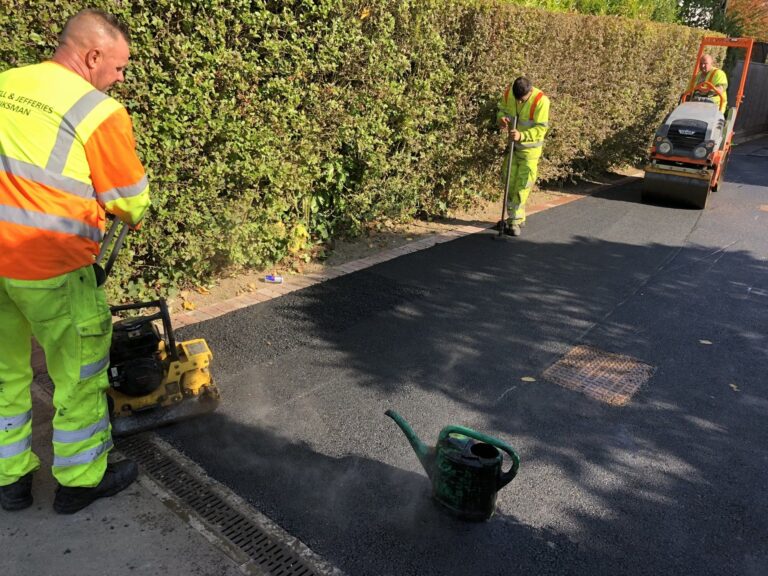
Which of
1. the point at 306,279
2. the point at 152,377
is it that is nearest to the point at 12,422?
the point at 152,377

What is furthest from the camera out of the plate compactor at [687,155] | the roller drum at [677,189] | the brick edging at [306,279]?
the roller drum at [677,189]

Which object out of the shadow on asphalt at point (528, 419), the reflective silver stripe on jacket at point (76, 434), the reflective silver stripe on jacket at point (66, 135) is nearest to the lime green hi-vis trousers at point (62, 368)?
the reflective silver stripe on jacket at point (76, 434)

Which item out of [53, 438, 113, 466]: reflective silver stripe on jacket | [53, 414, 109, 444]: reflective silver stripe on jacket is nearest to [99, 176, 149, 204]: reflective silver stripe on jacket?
[53, 414, 109, 444]: reflective silver stripe on jacket

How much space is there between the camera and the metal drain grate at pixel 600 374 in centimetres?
404

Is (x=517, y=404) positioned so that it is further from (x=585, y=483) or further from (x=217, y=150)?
(x=217, y=150)

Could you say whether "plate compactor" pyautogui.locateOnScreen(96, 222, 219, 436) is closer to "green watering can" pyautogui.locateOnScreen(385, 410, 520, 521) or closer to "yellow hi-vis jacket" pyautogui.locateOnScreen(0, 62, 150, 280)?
"yellow hi-vis jacket" pyautogui.locateOnScreen(0, 62, 150, 280)

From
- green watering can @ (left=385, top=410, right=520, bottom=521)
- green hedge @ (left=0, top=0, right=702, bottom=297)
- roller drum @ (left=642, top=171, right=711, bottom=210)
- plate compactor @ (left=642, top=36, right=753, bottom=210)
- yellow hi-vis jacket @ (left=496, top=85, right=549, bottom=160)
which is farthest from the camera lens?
roller drum @ (left=642, top=171, right=711, bottom=210)

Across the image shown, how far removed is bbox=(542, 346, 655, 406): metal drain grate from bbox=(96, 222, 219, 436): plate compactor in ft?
8.07

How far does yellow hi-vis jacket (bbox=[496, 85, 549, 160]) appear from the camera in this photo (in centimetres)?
719

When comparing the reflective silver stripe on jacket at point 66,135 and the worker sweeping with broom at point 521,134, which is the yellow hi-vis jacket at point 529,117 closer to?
the worker sweeping with broom at point 521,134

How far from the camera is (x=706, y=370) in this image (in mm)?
4383

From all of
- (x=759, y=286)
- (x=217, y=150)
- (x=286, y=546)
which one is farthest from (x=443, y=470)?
(x=759, y=286)

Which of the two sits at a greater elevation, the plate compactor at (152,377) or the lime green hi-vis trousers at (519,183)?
the lime green hi-vis trousers at (519,183)

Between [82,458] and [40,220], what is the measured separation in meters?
1.14
